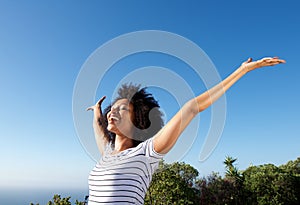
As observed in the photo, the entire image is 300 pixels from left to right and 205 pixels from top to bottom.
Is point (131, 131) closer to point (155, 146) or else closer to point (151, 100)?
point (151, 100)

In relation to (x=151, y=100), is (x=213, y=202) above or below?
above

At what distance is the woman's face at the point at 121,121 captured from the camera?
1.75 meters

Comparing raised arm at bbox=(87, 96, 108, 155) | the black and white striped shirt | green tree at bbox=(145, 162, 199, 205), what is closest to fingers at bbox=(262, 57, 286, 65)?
the black and white striped shirt

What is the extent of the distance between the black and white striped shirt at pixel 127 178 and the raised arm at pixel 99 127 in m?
0.56

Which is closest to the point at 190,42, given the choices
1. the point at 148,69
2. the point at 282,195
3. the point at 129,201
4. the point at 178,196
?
the point at 148,69

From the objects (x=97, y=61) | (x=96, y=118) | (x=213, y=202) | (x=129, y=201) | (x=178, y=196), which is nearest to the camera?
(x=129, y=201)

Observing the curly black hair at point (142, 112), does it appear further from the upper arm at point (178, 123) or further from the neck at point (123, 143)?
the upper arm at point (178, 123)

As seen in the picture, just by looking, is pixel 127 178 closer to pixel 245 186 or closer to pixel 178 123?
pixel 178 123

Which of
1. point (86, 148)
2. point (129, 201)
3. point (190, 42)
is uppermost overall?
point (190, 42)

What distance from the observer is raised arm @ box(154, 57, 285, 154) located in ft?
4.22

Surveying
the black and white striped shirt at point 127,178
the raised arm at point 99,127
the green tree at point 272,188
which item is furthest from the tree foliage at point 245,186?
the black and white striped shirt at point 127,178

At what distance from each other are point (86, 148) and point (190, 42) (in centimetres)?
88

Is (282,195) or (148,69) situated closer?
(148,69)

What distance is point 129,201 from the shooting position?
140 centimetres
